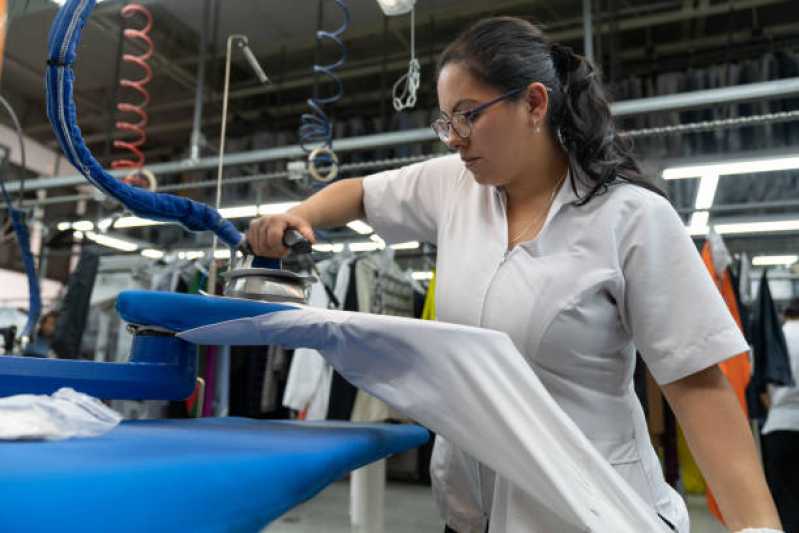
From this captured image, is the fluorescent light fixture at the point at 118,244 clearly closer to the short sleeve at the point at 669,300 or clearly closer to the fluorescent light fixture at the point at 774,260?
the short sleeve at the point at 669,300

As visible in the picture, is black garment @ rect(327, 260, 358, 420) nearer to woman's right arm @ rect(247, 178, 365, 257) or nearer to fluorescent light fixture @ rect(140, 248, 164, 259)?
woman's right arm @ rect(247, 178, 365, 257)

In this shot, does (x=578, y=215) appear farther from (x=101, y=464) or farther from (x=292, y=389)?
(x=292, y=389)

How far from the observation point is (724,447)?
0.68 meters

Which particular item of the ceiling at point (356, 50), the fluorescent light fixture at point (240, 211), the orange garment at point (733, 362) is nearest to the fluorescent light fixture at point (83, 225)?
the ceiling at point (356, 50)

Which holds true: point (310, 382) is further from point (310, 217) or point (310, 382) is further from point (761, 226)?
point (761, 226)

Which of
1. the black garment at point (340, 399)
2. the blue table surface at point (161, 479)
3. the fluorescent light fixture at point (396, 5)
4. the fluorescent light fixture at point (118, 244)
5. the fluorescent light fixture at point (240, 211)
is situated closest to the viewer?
the blue table surface at point (161, 479)

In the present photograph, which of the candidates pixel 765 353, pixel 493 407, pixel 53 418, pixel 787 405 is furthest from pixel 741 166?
pixel 53 418

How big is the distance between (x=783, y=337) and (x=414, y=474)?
2.87m

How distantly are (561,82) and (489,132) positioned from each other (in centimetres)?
16

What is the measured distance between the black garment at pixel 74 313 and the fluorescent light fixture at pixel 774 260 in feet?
17.7

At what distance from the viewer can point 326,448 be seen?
0.52m

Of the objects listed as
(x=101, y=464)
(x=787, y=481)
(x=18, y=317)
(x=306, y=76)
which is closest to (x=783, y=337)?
(x=787, y=481)

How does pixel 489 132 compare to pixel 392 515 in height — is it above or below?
above

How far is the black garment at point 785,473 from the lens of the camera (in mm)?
2693
